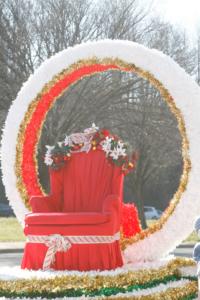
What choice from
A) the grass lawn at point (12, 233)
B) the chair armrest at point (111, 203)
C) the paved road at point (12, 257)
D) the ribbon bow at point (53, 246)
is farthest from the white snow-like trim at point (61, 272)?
the grass lawn at point (12, 233)

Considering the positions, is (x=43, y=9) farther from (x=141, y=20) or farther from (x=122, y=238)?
(x=122, y=238)

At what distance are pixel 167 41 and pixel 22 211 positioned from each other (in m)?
13.0

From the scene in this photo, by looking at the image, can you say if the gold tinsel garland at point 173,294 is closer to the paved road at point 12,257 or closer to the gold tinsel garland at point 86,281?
the gold tinsel garland at point 86,281

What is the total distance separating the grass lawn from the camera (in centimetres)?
1965

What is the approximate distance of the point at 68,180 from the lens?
8359mm

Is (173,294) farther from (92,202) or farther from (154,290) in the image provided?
(92,202)

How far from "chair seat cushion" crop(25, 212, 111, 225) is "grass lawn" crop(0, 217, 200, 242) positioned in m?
12.1

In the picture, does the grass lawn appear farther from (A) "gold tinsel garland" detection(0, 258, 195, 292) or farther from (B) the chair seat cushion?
(A) "gold tinsel garland" detection(0, 258, 195, 292)

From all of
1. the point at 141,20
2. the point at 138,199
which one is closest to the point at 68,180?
the point at 141,20

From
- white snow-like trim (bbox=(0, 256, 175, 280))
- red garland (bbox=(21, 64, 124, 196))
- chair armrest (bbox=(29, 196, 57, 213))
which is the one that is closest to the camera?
white snow-like trim (bbox=(0, 256, 175, 280))

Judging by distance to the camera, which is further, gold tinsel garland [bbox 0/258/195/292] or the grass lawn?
the grass lawn

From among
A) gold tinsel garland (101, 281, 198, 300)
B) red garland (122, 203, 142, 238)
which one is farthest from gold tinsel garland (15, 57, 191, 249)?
gold tinsel garland (101, 281, 198, 300)

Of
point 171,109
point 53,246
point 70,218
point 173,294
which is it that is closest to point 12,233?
point 171,109

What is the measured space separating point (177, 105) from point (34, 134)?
2.05 m
